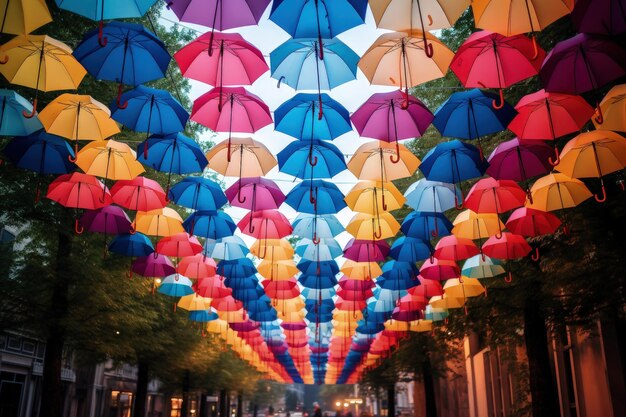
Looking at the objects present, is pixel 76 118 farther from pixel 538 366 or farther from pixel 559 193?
pixel 538 366

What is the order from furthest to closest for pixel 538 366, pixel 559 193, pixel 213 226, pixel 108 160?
pixel 538 366, pixel 213 226, pixel 108 160, pixel 559 193

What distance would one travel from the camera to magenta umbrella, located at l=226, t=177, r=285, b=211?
1131 cm

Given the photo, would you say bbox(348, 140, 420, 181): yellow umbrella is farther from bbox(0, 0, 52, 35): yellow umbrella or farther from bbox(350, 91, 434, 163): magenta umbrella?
bbox(0, 0, 52, 35): yellow umbrella

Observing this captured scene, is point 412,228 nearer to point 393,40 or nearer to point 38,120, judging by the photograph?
point 393,40

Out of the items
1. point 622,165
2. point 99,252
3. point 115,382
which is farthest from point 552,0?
point 115,382

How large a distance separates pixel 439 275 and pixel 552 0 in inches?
349

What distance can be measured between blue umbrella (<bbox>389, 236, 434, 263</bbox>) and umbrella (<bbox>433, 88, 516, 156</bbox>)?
506 centimetres

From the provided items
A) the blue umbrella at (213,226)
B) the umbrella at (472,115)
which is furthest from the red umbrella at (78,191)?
the umbrella at (472,115)

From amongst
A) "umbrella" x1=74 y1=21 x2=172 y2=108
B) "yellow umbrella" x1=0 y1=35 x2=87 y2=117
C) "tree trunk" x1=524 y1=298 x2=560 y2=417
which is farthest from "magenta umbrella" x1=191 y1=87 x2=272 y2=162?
"tree trunk" x1=524 y1=298 x2=560 y2=417

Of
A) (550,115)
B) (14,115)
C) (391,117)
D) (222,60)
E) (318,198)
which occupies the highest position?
(222,60)

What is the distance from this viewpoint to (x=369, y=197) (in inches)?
456

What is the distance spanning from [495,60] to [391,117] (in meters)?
1.97

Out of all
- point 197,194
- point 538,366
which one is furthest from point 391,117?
point 538,366

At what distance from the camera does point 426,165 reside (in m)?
10.1
